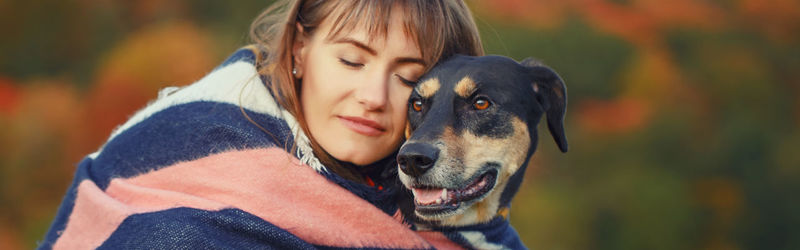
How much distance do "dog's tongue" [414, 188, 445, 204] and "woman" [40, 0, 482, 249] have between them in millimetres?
157

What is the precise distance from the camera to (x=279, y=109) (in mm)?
2439

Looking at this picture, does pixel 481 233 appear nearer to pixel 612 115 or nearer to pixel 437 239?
pixel 437 239

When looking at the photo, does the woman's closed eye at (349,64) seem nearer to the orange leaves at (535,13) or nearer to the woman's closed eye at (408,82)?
the woman's closed eye at (408,82)

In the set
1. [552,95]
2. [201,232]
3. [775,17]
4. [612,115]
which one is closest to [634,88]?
[612,115]

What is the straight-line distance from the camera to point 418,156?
220 centimetres

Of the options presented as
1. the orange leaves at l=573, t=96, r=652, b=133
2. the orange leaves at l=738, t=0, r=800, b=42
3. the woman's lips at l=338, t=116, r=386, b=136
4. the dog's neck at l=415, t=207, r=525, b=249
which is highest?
the woman's lips at l=338, t=116, r=386, b=136

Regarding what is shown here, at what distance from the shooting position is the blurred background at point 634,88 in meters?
5.52

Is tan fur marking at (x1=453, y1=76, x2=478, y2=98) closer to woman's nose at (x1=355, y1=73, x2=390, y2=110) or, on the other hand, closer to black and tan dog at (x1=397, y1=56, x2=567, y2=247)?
black and tan dog at (x1=397, y1=56, x2=567, y2=247)


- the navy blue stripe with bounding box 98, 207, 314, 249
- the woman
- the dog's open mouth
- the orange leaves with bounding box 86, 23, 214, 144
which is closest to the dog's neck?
the woman

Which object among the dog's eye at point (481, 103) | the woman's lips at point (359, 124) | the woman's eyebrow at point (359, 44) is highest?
the woman's eyebrow at point (359, 44)

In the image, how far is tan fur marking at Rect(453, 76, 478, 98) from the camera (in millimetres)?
2422

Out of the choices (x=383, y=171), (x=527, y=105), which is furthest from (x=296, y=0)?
(x=527, y=105)

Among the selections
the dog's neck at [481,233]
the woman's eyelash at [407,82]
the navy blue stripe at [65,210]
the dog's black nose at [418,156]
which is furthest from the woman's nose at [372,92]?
the navy blue stripe at [65,210]

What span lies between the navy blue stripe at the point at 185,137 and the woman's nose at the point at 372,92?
0.96ft
